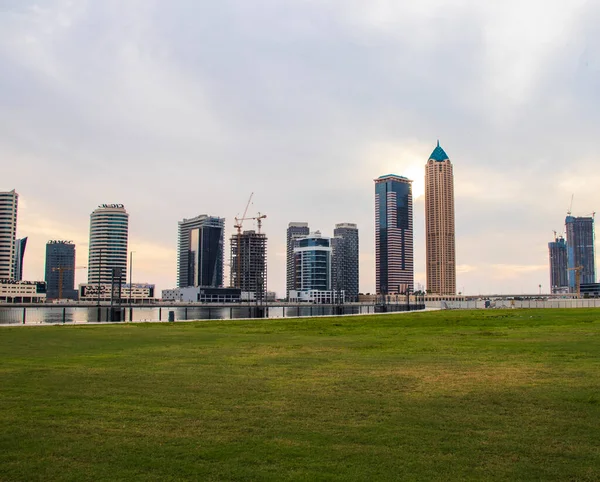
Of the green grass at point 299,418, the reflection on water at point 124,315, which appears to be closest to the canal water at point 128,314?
the reflection on water at point 124,315

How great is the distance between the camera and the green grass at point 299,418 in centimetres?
775

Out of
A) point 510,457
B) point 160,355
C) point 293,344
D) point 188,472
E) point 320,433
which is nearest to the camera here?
point 188,472

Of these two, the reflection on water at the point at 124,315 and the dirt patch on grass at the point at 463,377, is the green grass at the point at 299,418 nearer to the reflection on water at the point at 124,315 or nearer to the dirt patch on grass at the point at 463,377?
the dirt patch on grass at the point at 463,377

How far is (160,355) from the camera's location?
20.6 m

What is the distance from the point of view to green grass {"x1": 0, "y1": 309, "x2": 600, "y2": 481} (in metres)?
7.75

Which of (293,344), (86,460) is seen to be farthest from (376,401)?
(293,344)

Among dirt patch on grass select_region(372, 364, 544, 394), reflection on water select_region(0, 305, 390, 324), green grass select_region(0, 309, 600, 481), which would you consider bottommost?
reflection on water select_region(0, 305, 390, 324)

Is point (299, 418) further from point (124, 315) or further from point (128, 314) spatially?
point (128, 314)

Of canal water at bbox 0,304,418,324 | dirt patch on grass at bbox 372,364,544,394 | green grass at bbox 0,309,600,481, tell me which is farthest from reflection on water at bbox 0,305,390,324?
dirt patch on grass at bbox 372,364,544,394

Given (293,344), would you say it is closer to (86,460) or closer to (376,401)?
(376,401)

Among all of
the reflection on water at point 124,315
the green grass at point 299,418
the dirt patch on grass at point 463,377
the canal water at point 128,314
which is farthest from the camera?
the canal water at point 128,314

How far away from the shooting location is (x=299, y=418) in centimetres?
1038

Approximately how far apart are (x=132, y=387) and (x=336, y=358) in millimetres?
8435

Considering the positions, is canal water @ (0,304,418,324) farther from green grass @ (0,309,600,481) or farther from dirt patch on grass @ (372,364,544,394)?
dirt patch on grass @ (372,364,544,394)
